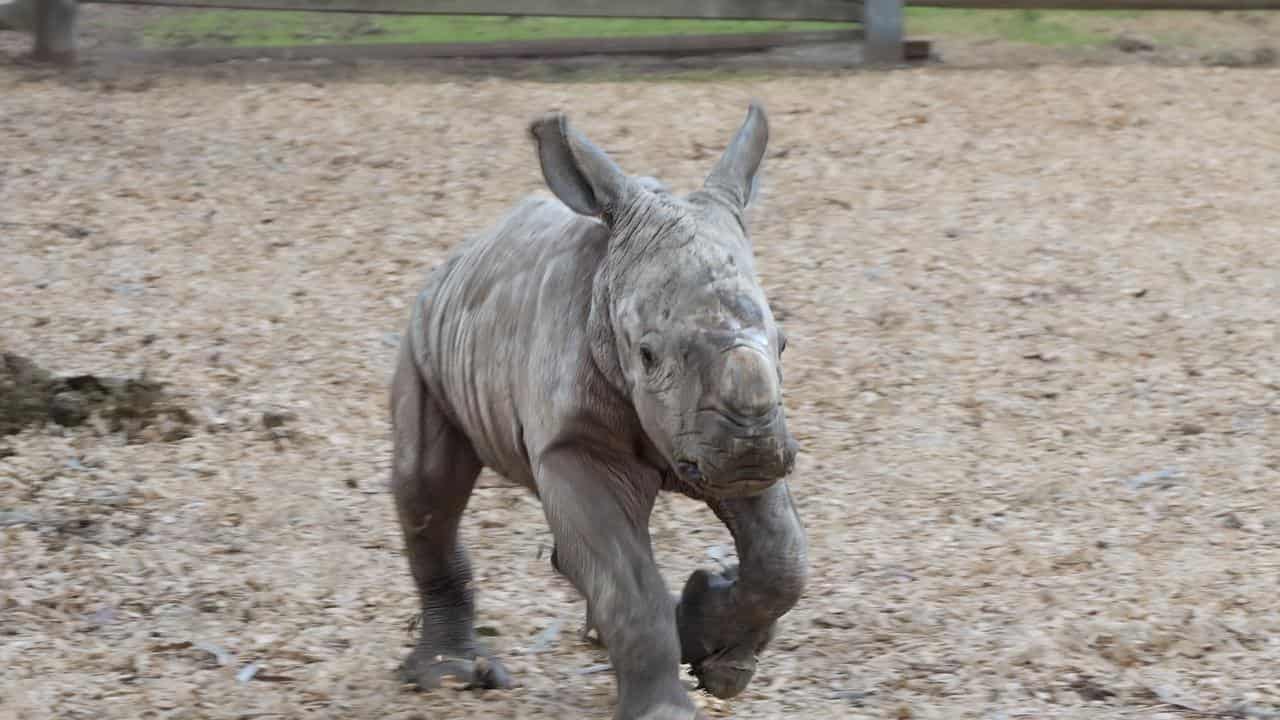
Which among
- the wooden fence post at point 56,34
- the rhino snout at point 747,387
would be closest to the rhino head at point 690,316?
the rhino snout at point 747,387

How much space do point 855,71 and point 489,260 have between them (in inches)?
301

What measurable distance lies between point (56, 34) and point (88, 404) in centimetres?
558

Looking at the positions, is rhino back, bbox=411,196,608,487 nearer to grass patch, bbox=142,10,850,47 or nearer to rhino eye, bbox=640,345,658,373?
rhino eye, bbox=640,345,658,373

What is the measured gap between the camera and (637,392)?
396 centimetres

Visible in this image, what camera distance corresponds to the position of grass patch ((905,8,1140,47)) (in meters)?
12.8

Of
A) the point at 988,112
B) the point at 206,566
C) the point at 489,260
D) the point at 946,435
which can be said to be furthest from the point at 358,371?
the point at 988,112

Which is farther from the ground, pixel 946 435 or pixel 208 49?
pixel 208 49

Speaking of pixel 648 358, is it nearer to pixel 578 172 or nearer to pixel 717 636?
pixel 578 172

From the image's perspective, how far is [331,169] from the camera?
35.2ft

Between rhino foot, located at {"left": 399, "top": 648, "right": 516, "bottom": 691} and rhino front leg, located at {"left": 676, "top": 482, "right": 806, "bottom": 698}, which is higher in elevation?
rhino front leg, located at {"left": 676, "top": 482, "right": 806, "bottom": 698}

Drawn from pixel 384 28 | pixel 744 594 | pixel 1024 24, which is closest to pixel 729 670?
pixel 744 594

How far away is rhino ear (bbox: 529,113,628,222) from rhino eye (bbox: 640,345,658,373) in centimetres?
49

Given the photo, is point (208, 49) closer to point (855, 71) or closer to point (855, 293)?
point (855, 71)

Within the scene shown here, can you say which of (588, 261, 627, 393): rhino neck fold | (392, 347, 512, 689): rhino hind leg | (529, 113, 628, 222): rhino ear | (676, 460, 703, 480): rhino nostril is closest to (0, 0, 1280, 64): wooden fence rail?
(392, 347, 512, 689): rhino hind leg
